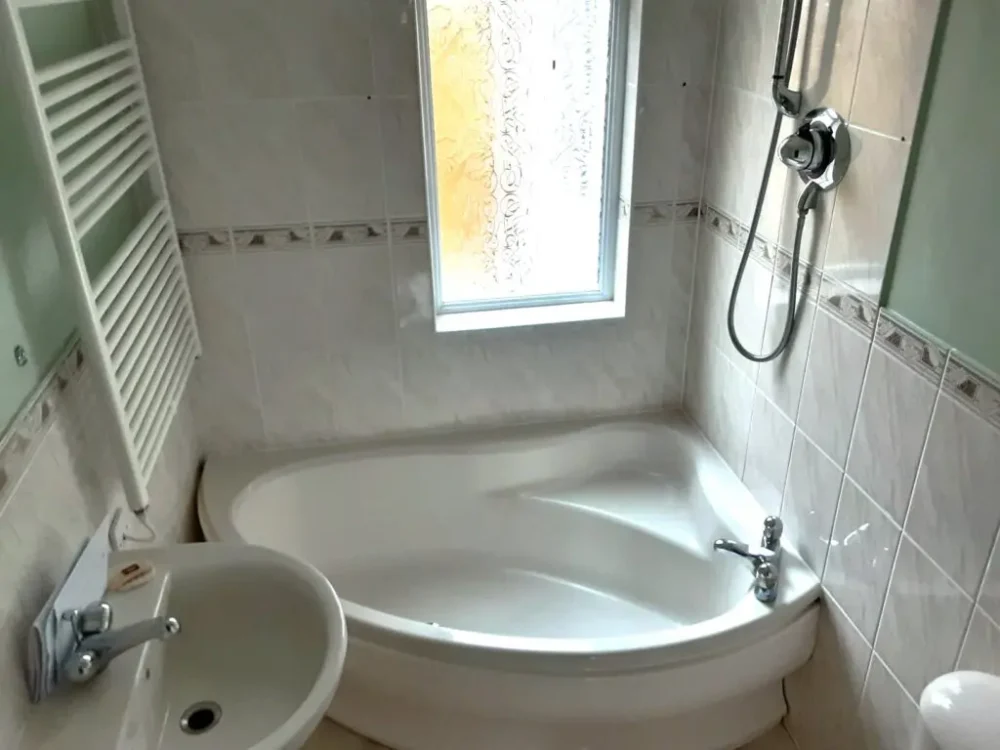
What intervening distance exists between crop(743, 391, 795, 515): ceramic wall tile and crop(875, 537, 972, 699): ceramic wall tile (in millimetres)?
419

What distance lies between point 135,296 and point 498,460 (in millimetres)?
1110

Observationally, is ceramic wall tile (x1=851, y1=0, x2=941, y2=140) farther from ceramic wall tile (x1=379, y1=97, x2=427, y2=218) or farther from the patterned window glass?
ceramic wall tile (x1=379, y1=97, x2=427, y2=218)

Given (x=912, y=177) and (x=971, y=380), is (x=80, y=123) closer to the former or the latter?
(x=912, y=177)

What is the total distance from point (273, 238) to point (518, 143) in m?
0.67

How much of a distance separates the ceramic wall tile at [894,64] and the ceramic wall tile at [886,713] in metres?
0.99

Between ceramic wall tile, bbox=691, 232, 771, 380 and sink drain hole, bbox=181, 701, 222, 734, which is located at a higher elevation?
ceramic wall tile, bbox=691, 232, 771, 380

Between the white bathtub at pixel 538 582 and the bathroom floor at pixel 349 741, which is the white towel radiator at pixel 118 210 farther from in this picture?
the bathroom floor at pixel 349 741

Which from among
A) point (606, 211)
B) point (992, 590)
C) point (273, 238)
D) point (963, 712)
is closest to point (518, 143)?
point (606, 211)

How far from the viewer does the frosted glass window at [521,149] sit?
1.98 m

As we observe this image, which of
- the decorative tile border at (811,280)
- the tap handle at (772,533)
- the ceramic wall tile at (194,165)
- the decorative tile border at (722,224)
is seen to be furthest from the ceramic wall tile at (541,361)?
the tap handle at (772,533)

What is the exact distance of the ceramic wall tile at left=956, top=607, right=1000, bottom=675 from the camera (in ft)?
4.05

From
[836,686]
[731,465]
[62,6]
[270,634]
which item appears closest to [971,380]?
[836,686]

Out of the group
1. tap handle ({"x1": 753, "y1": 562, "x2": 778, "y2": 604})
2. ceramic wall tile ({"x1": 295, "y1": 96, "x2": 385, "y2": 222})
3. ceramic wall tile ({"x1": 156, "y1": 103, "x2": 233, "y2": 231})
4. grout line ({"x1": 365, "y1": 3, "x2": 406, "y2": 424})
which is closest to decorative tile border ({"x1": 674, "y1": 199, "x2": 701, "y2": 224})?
grout line ({"x1": 365, "y1": 3, "x2": 406, "y2": 424})

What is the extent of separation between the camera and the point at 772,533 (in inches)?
69.1
